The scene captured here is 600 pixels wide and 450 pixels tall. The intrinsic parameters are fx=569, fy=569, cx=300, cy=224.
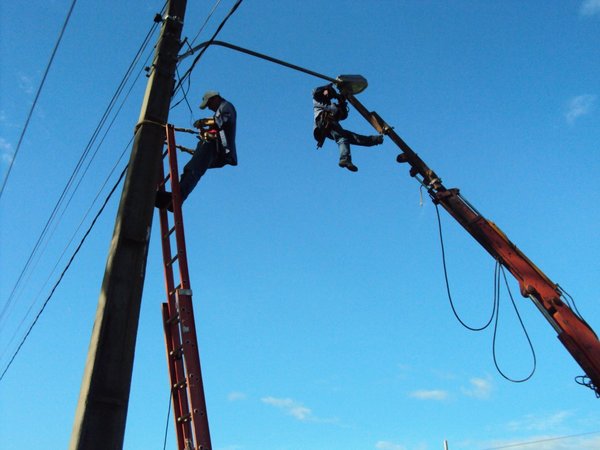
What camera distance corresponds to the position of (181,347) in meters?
3.96

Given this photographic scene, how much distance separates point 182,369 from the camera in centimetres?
397

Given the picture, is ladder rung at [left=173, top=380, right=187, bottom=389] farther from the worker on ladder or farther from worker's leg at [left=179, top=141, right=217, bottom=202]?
the worker on ladder

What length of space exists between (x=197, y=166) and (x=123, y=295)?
187 centimetres

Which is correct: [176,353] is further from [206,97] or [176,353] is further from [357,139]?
[357,139]

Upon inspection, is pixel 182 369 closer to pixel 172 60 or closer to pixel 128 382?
pixel 128 382

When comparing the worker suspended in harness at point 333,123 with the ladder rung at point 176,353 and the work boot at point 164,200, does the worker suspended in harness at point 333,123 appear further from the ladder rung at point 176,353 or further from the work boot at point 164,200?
the ladder rung at point 176,353

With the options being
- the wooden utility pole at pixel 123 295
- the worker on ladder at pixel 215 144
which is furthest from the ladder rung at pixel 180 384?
the worker on ladder at pixel 215 144

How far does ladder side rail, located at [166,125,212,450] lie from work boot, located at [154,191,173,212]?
0.27m

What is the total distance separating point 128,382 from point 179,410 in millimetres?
663

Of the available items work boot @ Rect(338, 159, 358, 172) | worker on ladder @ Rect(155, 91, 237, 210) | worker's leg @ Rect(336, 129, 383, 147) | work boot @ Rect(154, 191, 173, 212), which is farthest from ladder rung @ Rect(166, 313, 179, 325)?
worker's leg @ Rect(336, 129, 383, 147)

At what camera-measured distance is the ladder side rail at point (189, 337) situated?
137 inches

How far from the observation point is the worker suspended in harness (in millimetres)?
7339

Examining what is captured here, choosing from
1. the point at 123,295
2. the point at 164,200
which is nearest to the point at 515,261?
the point at 164,200

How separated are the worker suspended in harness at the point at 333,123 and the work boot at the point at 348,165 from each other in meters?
0.08
